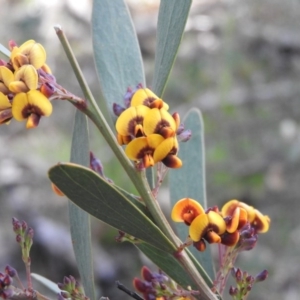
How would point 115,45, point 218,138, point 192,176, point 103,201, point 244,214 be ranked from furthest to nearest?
1. point 218,138
2. point 192,176
3. point 115,45
4. point 244,214
5. point 103,201

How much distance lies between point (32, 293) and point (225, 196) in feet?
8.00

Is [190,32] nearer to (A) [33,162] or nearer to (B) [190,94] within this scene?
(B) [190,94]

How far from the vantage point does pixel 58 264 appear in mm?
2945

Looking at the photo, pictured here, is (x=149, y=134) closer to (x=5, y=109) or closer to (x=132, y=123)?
(x=132, y=123)

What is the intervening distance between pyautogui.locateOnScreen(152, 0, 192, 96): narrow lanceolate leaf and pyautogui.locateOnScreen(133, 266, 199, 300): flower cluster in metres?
0.23

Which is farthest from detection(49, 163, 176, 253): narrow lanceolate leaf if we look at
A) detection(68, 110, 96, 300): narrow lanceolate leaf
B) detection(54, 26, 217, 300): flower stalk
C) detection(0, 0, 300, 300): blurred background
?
detection(0, 0, 300, 300): blurred background

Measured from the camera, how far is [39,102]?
59 cm

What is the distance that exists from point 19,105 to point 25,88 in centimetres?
2

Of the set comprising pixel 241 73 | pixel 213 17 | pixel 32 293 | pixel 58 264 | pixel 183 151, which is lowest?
pixel 58 264

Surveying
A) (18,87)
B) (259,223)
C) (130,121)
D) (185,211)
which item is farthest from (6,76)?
(259,223)

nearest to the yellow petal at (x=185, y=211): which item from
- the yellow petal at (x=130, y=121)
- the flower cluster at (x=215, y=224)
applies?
the flower cluster at (x=215, y=224)

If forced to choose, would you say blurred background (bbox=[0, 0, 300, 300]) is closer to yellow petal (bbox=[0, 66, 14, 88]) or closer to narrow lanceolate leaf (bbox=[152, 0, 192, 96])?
narrow lanceolate leaf (bbox=[152, 0, 192, 96])

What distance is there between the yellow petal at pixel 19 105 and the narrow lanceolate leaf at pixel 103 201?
94 mm

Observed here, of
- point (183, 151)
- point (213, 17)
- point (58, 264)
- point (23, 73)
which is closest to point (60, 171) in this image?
point (23, 73)
